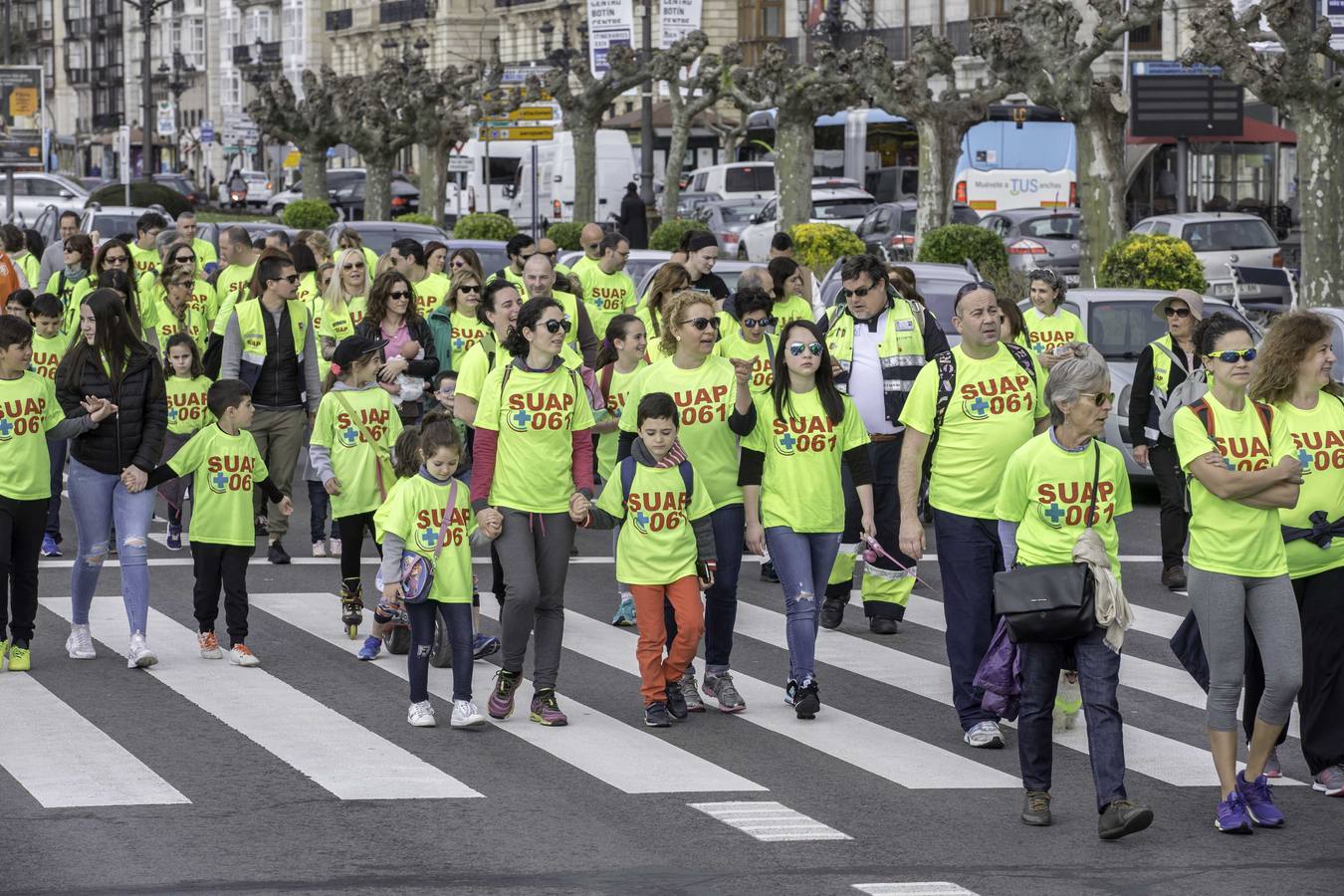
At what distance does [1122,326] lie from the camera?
1725cm

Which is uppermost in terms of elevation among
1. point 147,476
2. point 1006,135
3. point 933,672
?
point 1006,135

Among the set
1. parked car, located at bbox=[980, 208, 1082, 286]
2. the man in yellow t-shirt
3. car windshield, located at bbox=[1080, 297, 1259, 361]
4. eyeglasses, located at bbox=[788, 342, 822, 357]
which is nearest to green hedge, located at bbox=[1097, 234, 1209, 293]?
car windshield, located at bbox=[1080, 297, 1259, 361]

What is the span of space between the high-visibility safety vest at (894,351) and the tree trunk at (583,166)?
3475cm

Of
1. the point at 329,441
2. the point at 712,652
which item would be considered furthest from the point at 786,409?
the point at 329,441

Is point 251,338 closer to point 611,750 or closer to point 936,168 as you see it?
point 611,750

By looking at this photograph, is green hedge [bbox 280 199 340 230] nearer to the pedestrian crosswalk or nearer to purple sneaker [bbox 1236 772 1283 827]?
the pedestrian crosswalk

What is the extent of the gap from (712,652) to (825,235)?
70.3 feet

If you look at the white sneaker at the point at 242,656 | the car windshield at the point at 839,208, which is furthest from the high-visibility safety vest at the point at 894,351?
the car windshield at the point at 839,208

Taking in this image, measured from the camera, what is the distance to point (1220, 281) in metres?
29.3

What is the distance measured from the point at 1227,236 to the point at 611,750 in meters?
26.5

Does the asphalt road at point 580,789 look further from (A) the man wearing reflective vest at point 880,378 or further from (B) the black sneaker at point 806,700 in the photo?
(A) the man wearing reflective vest at point 880,378

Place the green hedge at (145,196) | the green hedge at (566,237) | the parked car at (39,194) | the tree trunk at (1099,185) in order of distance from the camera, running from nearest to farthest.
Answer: the tree trunk at (1099,185) < the green hedge at (566,237) < the green hedge at (145,196) < the parked car at (39,194)

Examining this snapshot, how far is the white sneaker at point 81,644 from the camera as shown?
10.7 meters

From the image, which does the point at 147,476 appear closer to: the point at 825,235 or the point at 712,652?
the point at 712,652
